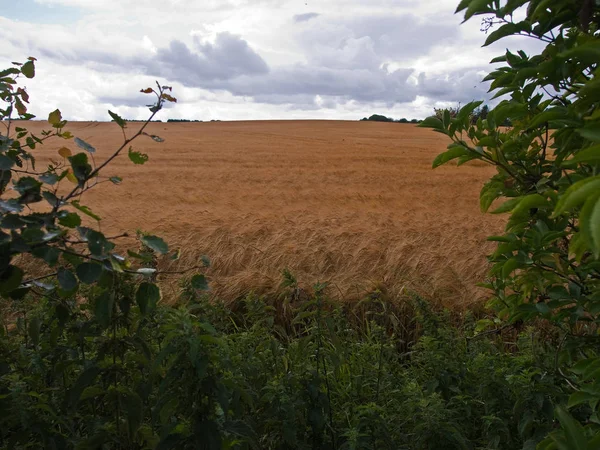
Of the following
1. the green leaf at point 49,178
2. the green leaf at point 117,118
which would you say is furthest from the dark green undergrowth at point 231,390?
the green leaf at point 117,118

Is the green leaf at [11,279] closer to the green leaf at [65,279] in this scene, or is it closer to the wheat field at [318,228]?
the green leaf at [65,279]

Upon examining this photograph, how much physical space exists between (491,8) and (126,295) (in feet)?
4.00

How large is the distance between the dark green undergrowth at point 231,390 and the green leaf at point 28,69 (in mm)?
677

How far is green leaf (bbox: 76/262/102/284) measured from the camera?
982 mm

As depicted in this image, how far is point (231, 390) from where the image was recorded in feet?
5.69

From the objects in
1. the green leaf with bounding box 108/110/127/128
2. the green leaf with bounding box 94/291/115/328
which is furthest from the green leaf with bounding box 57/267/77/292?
the green leaf with bounding box 108/110/127/128

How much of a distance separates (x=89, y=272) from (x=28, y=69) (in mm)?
919

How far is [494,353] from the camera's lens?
113 inches

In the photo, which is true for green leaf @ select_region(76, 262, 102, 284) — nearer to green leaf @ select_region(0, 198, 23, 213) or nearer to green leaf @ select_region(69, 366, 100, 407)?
green leaf @ select_region(0, 198, 23, 213)

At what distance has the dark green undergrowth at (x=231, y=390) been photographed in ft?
4.91

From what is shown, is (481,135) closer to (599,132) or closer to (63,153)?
(599,132)

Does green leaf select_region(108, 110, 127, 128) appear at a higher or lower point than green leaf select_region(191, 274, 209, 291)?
higher

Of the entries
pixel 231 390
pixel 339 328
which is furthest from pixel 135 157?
pixel 339 328

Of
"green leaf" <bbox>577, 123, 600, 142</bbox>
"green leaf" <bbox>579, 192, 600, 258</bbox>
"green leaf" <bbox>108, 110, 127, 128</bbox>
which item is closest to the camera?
"green leaf" <bbox>579, 192, 600, 258</bbox>
